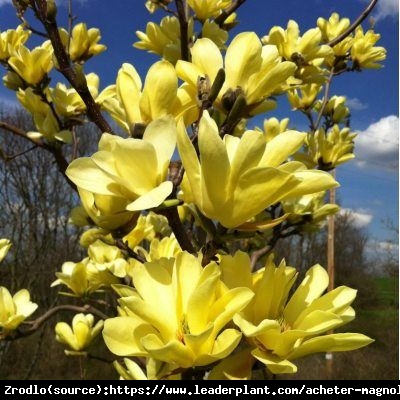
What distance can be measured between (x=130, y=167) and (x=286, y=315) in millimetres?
209

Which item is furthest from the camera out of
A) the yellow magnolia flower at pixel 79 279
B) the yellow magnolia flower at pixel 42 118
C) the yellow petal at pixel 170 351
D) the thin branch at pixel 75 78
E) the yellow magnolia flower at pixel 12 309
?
the yellow magnolia flower at pixel 79 279

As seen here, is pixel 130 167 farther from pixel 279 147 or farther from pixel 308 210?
pixel 308 210

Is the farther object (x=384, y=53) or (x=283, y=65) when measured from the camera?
(x=384, y=53)

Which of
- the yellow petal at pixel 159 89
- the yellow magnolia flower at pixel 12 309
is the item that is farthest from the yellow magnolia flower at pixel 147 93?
the yellow magnolia flower at pixel 12 309

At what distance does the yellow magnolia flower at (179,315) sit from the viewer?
0.37m

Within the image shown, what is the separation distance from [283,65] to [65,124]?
0.58 meters

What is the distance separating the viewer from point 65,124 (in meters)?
0.96

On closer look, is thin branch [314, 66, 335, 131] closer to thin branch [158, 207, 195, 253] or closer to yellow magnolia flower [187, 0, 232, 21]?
yellow magnolia flower [187, 0, 232, 21]

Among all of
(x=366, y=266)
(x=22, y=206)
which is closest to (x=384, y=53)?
(x=22, y=206)

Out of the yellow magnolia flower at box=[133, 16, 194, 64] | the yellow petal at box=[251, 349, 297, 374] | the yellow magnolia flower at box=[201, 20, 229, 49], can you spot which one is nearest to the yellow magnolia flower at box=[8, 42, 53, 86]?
the yellow magnolia flower at box=[133, 16, 194, 64]

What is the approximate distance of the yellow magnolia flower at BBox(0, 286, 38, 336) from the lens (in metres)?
0.80

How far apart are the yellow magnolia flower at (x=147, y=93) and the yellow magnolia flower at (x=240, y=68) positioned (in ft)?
0.17

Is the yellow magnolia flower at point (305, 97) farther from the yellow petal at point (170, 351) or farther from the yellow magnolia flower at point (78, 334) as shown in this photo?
the yellow petal at point (170, 351)

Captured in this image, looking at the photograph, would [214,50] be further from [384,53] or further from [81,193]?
[384,53]
